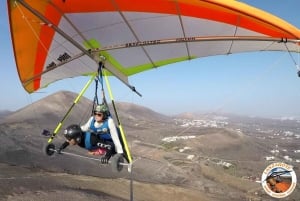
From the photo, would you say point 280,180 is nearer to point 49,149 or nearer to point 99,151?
point 99,151

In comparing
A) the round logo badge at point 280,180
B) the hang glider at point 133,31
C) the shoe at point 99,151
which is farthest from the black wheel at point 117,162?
the round logo badge at point 280,180

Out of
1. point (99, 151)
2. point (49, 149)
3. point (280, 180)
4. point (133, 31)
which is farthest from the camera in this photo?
point (280, 180)

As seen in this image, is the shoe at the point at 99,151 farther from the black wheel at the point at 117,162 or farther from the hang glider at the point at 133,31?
the hang glider at the point at 133,31

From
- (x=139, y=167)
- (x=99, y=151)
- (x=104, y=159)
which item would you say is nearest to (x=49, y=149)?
(x=99, y=151)

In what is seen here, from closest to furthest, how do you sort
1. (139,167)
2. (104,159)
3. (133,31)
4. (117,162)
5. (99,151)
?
(117,162), (104,159), (99,151), (133,31), (139,167)

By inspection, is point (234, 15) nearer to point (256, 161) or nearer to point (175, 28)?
point (175, 28)

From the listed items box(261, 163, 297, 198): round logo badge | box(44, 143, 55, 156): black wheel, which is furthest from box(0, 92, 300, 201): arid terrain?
box(261, 163, 297, 198): round logo badge
